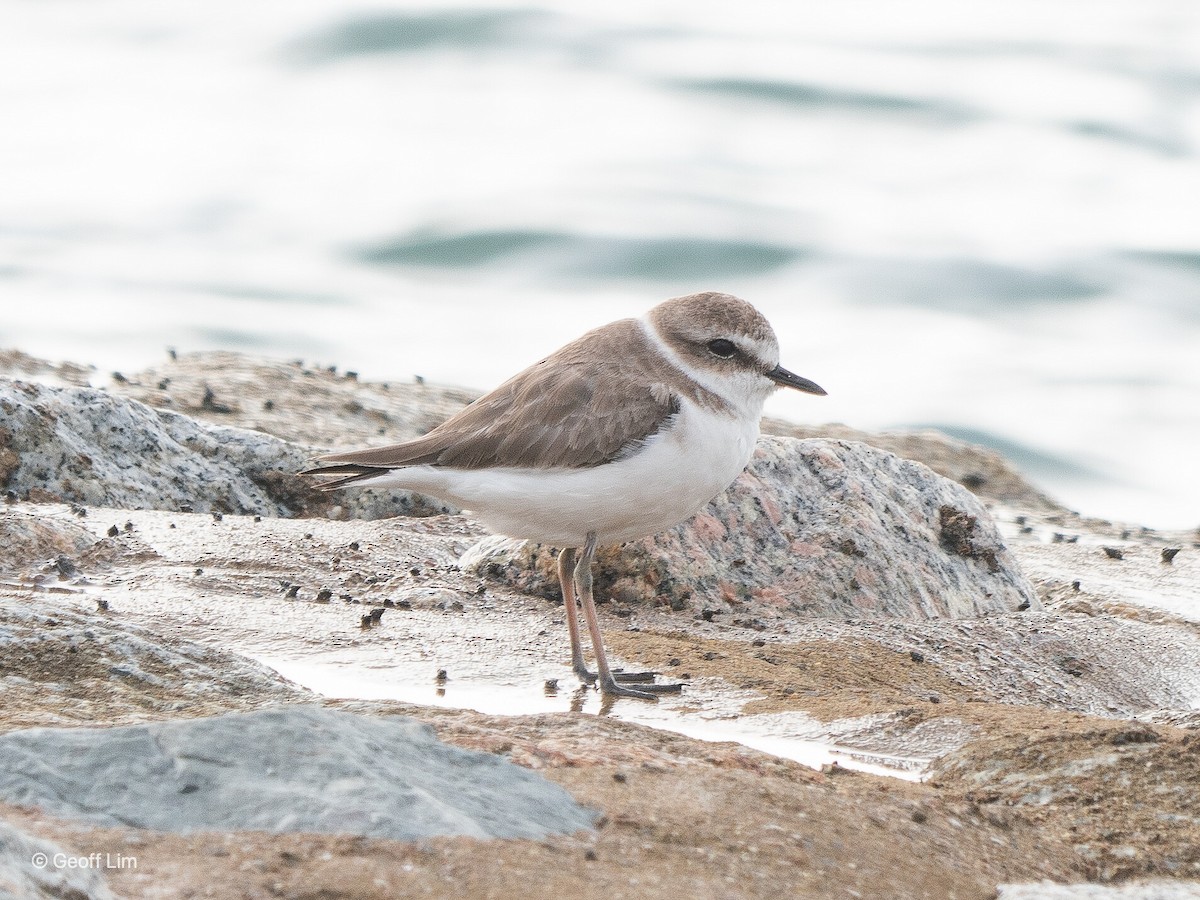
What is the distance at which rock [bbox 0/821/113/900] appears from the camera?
3.03 meters

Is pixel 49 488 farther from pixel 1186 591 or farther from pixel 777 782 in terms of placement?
pixel 1186 591

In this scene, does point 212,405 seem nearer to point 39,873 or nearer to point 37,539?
point 37,539

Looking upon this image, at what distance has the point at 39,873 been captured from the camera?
313 cm

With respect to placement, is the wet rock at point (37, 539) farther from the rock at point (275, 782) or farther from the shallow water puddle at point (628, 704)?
the rock at point (275, 782)

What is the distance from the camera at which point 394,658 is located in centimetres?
629

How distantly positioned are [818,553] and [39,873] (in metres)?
5.63

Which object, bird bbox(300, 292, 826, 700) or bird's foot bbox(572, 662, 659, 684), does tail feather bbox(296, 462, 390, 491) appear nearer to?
bird bbox(300, 292, 826, 700)

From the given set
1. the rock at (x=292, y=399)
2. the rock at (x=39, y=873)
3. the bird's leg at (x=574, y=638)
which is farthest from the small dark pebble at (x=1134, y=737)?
the rock at (x=292, y=399)

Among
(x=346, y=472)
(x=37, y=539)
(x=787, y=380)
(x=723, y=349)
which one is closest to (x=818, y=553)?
(x=787, y=380)

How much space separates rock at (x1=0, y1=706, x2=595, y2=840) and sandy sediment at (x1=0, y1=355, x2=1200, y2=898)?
0.24 feet

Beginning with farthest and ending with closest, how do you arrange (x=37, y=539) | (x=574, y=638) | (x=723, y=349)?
(x=37, y=539) < (x=723, y=349) < (x=574, y=638)

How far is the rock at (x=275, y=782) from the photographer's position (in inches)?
145

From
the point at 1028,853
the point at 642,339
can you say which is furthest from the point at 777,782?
the point at 642,339

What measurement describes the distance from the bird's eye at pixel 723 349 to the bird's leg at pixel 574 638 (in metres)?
1.19
